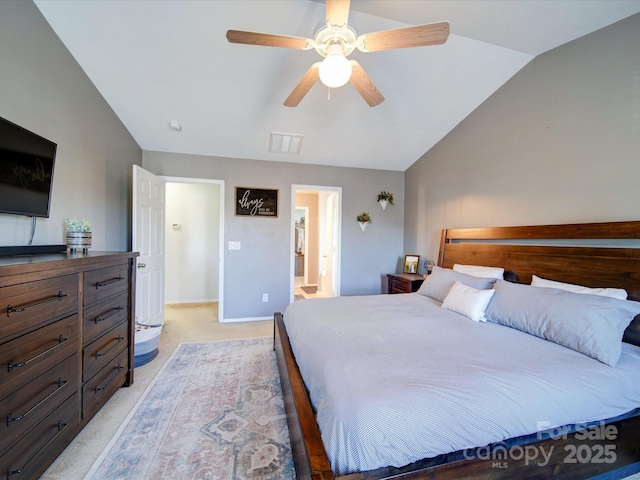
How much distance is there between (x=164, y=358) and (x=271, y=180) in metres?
2.70

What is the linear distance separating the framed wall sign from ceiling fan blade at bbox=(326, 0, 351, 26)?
264 centimetres

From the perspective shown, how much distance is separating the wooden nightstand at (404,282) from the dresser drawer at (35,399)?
3409mm

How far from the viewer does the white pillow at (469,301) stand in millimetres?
2041

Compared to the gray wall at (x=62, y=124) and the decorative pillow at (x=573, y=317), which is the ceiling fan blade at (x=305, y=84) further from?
the decorative pillow at (x=573, y=317)

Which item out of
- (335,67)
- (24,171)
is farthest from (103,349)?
(335,67)

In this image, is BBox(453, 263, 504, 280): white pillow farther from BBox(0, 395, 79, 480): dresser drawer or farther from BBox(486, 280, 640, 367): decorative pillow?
BBox(0, 395, 79, 480): dresser drawer

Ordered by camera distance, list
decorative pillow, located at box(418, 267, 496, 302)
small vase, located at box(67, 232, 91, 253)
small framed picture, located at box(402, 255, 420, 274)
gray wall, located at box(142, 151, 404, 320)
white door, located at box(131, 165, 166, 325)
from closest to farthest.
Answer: small vase, located at box(67, 232, 91, 253) < decorative pillow, located at box(418, 267, 496, 302) < white door, located at box(131, 165, 166, 325) < gray wall, located at box(142, 151, 404, 320) < small framed picture, located at box(402, 255, 420, 274)

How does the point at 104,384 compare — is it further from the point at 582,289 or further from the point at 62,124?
the point at 582,289

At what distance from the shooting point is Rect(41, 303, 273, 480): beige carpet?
1.45m

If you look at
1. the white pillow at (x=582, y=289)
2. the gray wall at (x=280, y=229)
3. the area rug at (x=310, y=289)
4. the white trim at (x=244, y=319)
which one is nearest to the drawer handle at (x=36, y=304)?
the gray wall at (x=280, y=229)

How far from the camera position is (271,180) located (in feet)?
13.1

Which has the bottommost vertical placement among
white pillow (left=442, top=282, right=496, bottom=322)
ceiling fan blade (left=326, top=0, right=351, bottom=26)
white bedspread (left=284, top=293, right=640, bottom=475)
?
white bedspread (left=284, top=293, right=640, bottom=475)

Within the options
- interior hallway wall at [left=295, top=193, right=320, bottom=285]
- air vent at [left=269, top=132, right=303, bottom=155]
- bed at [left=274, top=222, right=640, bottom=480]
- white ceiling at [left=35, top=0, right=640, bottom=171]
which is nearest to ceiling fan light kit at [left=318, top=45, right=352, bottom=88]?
white ceiling at [left=35, top=0, right=640, bottom=171]

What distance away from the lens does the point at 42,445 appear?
1289 mm
